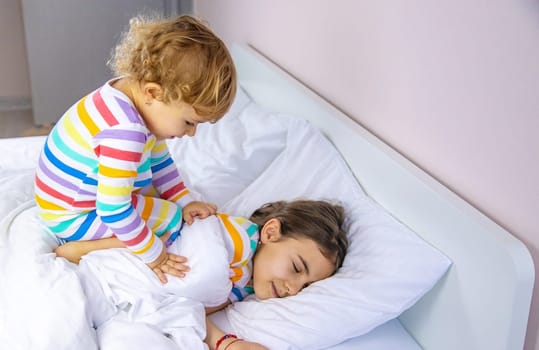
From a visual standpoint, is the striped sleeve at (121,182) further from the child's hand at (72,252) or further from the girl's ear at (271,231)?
the girl's ear at (271,231)

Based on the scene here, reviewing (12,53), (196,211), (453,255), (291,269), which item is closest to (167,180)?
(196,211)

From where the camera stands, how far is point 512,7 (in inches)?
40.5

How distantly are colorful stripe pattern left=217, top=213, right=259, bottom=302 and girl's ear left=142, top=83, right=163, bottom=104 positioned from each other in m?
0.30

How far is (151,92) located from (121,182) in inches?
6.9

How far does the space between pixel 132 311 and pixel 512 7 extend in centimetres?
81

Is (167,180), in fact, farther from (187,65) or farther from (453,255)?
(453,255)

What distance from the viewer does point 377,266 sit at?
1.22 meters

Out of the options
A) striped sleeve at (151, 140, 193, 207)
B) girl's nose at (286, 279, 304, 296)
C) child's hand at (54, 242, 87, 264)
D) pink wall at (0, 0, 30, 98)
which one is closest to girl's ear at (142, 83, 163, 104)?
striped sleeve at (151, 140, 193, 207)

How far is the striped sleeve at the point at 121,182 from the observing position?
1179mm

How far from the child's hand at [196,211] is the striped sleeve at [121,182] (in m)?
0.17

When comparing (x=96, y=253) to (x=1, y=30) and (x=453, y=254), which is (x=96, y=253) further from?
(x=1, y=30)

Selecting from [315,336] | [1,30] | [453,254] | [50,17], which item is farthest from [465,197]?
[1,30]

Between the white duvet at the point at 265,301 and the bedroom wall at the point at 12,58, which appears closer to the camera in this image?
the white duvet at the point at 265,301

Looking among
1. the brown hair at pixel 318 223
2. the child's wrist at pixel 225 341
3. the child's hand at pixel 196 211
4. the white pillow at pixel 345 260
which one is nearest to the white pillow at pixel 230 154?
the white pillow at pixel 345 260
